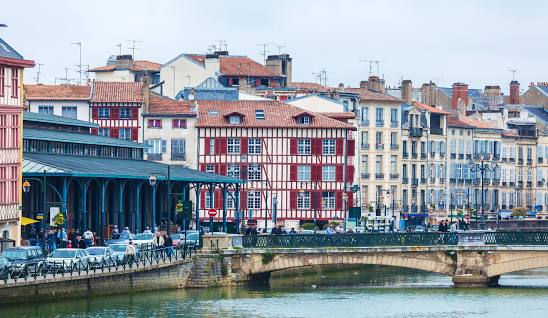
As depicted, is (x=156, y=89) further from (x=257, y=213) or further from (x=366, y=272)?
(x=366, y=272)

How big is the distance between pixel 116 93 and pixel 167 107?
3.19 meters

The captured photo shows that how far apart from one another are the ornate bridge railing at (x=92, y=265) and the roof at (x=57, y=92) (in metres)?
42.0

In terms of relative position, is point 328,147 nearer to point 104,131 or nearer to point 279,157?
point 279,157

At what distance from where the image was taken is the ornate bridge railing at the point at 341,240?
8962cm

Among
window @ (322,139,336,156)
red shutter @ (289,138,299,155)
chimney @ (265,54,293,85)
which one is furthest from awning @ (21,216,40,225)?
chimney @ (265,54,293,85)

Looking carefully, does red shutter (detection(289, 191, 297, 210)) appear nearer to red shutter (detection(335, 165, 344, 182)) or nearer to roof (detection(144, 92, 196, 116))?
red shutter (detection(335, 165, 344, 182))

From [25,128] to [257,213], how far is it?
99.8 feet

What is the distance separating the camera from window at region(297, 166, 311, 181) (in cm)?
13025

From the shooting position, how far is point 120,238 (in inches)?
3664

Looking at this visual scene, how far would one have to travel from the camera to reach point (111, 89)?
428ft

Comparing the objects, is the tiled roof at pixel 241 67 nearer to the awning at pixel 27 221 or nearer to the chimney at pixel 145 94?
the chimney at pixel 145 94

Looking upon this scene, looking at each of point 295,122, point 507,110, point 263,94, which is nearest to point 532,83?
point 507,110

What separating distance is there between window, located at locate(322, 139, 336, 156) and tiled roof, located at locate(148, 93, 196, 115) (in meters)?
8.06

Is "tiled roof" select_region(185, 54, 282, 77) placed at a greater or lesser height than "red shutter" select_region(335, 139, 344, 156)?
greater
